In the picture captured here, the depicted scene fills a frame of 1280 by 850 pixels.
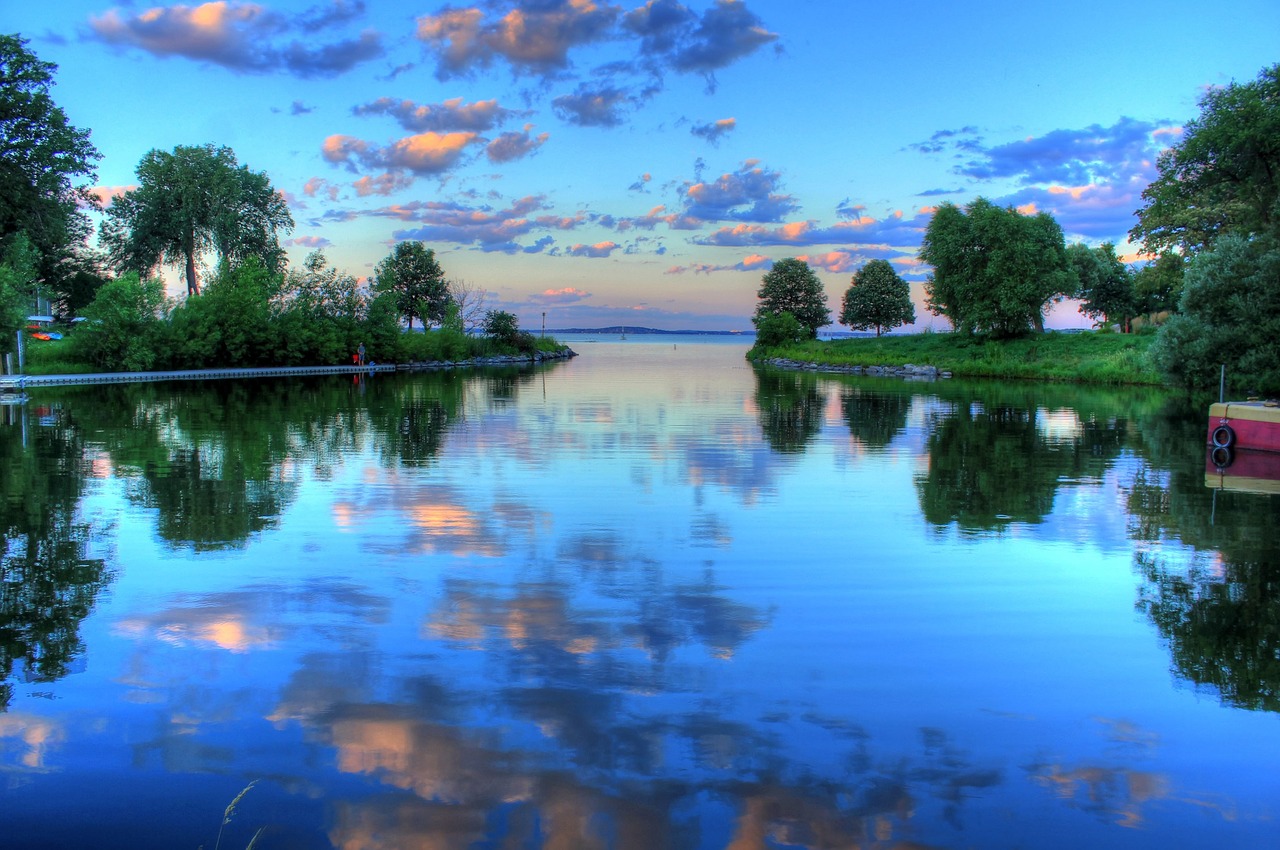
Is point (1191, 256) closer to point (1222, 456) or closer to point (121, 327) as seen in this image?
point (1222, 456)

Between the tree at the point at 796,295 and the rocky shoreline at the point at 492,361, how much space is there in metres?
22.6

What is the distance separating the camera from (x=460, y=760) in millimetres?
4727

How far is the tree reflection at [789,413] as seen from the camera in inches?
794

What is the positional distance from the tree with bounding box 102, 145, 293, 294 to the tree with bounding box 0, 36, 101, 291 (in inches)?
479

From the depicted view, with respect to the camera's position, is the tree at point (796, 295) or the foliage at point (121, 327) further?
the tree at point (796, 295)

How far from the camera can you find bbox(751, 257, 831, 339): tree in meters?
101

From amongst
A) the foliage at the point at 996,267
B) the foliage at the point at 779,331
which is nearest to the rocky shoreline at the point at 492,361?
the foliage at the point at 779,331

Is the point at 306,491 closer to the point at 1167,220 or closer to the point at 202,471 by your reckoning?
the point at 202,471

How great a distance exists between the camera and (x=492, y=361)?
80.0 metres

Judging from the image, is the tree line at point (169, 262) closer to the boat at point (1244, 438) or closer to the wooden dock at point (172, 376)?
the wooden dock at point (172, 376)

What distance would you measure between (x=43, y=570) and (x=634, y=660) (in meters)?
5.98

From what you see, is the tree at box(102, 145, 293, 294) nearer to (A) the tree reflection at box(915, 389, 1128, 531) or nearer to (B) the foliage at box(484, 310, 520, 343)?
(B) the foliage at box(484, 310, 520, 343)

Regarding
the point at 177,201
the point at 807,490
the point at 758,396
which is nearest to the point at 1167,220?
the point at 758,396

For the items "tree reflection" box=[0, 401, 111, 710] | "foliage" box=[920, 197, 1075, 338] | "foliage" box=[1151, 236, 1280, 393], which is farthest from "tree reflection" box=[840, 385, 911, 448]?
"foliage" box=[920, 197, 1075, 338]
